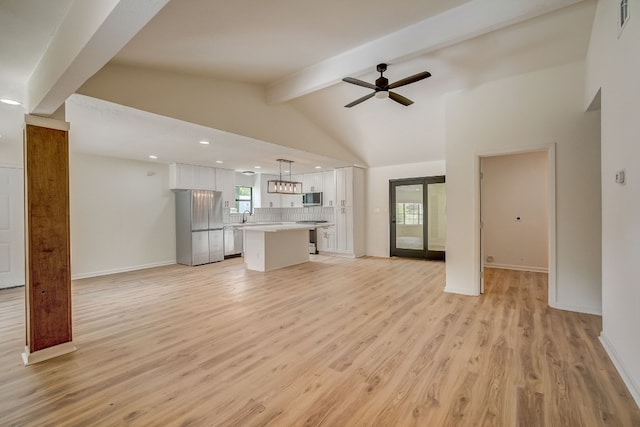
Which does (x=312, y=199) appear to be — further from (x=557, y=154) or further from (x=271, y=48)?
(x=557, y=154)

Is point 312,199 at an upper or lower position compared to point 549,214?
upper

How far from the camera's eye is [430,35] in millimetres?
2828

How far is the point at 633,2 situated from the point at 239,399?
3.89m

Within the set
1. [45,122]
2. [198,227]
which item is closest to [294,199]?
[198,227]

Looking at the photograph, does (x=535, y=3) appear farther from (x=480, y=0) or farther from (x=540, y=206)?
(x=540, y=206)

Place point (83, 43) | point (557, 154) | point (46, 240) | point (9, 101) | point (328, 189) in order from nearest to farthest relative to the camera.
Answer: point (83, 43) → point (46, 240) → point (9, 101) → point (557, 154) → point (328, 189)

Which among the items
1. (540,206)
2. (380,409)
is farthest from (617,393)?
(540,206)

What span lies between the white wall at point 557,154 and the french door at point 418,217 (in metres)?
2.62

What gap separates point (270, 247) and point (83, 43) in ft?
15.6

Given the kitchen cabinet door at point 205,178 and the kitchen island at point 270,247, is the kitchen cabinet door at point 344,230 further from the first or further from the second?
the kitchen cabinet door at point 205,178

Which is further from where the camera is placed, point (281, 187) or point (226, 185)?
point (226, 185)

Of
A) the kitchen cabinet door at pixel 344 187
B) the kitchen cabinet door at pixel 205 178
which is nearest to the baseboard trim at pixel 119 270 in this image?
the kitchen cabinet door at pixel 205 178

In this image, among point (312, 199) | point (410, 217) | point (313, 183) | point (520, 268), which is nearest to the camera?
point (520, 268)

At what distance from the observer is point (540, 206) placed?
17.8 ft
